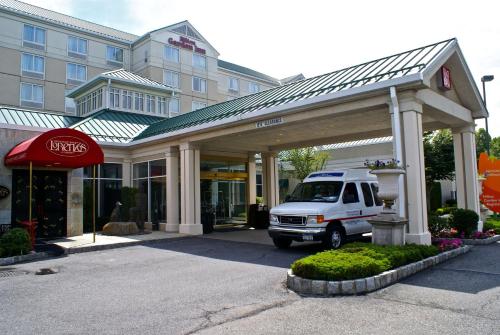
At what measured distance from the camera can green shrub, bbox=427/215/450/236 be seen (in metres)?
13.1

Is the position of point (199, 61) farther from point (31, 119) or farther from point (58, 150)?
point (58, 150)

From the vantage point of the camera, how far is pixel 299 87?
1487 cm

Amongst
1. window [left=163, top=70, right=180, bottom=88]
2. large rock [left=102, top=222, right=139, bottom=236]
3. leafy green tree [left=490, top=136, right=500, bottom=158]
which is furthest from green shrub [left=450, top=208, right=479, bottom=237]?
leafy green tree [left=490, top=136, right=500, bottom=158]

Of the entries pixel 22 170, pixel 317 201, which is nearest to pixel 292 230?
pixel 317 201

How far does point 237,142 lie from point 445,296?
1370 cm

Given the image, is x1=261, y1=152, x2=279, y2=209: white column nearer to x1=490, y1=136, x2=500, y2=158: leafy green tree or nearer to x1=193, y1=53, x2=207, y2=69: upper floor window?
x1=193, y1=53, x2=207, y2=69: upper floor window

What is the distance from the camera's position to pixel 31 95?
39.2 meters

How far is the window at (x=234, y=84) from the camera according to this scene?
54.6 m

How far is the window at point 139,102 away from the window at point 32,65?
19103mm

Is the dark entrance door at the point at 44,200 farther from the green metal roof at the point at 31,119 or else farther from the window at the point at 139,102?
the window at the point at 139,102

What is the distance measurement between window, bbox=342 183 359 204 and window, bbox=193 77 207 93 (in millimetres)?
38851

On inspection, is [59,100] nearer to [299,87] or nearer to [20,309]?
[299,87]

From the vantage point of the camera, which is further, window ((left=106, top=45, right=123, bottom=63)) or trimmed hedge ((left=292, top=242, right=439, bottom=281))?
window ((left=106, top=45, right=123, bottom=63))

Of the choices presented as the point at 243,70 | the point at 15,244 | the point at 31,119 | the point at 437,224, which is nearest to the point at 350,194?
the point at 437,224
